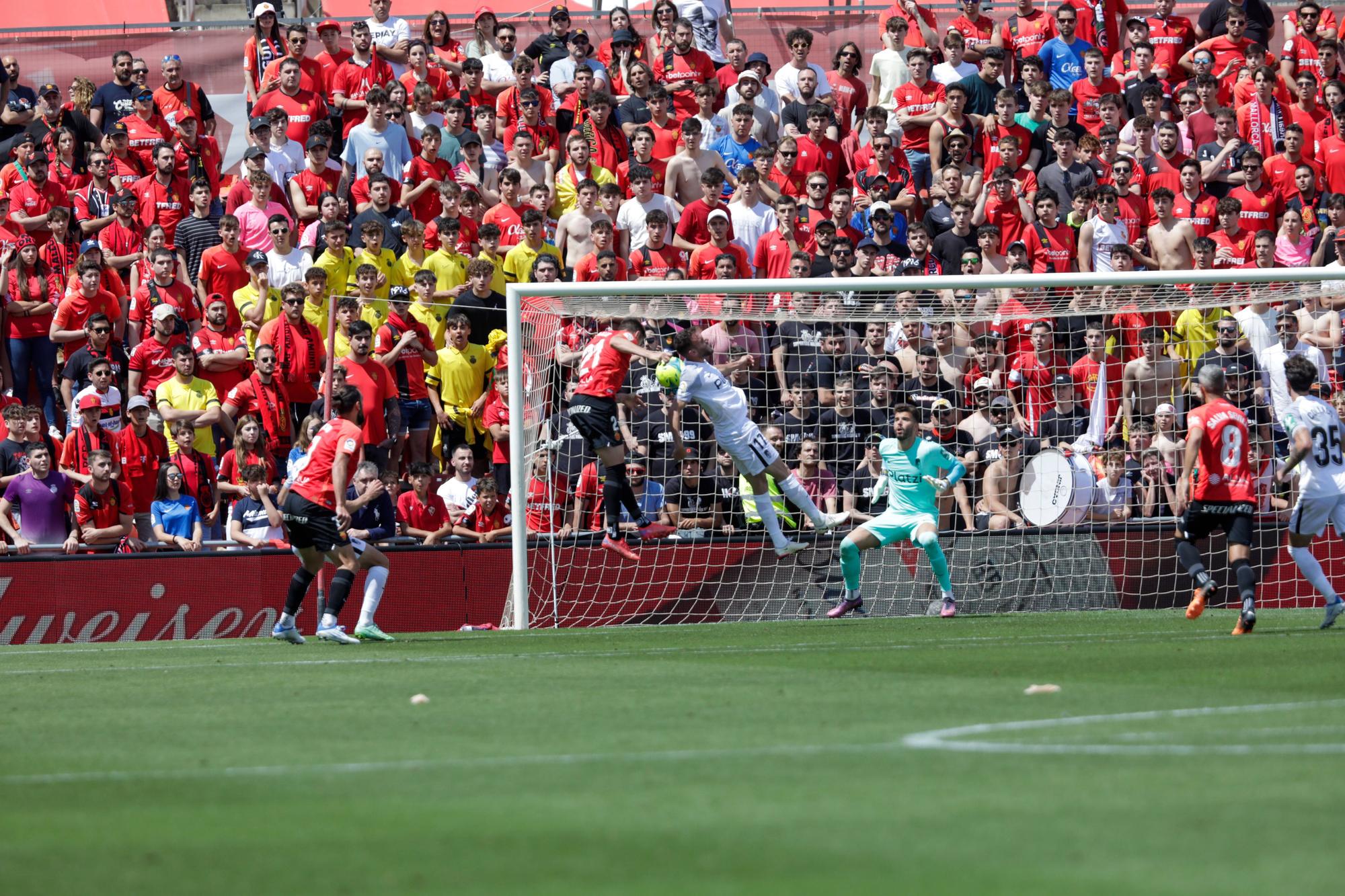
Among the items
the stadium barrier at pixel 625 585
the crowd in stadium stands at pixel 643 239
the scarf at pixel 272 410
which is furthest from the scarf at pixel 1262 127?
the scarf at pixel 272 410

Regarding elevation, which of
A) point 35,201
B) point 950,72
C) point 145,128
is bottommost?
point 35,201

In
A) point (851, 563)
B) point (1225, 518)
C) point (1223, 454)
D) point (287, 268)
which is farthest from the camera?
point (287, 268)

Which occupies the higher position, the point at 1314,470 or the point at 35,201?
the point at 35,201

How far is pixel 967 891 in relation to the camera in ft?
14.4

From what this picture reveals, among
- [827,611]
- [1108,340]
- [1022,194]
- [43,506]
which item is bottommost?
[827,611]

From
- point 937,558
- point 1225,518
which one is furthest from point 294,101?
point 1225,518

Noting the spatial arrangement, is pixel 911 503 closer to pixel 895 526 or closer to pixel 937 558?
pixel 895 526

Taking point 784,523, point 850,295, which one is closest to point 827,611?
point 784,523

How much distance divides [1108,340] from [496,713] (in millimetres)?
10217

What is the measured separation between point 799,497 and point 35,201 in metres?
9.27

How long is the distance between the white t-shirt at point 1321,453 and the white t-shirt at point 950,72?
28.5 ft

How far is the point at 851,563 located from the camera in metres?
15.6

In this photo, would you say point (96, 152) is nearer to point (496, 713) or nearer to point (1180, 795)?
point (496, 713)

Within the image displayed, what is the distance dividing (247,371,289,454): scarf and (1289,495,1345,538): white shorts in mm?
9249
